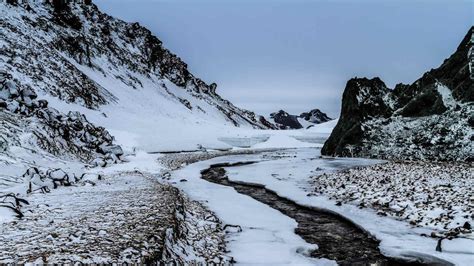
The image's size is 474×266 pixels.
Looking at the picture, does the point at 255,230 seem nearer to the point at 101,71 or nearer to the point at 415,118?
the point at 415,118

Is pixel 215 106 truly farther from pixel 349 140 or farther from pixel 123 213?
pixel 123 213

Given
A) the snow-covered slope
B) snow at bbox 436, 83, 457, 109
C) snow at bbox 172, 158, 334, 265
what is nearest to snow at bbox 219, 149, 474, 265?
snow at bbox 172, 158, 334, 265

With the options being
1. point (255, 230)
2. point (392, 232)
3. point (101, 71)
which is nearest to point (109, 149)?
point (255, 230)

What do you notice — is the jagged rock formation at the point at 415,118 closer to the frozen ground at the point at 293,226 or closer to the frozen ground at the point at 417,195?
the frozen ground at the point at 417,195

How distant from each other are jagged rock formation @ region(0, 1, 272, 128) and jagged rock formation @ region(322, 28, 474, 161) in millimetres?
33170

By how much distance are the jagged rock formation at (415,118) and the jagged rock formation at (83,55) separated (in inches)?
1306

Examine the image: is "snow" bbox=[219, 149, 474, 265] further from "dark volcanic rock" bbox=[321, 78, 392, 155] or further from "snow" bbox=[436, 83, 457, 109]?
"dark volcanic rock" bbox=[321, 78, 392, 155]

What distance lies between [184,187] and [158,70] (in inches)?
4337

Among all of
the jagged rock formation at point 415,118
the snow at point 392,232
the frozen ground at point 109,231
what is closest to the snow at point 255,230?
the frozen ground at point 109,231

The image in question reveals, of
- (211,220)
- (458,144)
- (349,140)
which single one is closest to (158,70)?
(349,140)

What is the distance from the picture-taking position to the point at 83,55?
82.4 meters

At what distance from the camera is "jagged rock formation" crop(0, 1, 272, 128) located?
57.6 meters

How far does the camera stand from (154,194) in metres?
14.7

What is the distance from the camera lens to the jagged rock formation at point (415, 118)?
29.8 m
